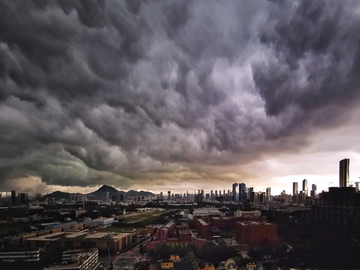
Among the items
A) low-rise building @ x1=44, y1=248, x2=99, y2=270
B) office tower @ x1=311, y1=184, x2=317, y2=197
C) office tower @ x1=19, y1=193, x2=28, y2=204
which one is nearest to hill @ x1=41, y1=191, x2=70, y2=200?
office tower @ x1=19, y1=193, x2=28, y2=204

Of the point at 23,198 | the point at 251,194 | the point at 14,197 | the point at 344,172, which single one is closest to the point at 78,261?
the point at 344,172

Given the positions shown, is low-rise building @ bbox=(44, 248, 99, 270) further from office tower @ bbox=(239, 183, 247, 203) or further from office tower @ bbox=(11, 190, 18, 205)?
office tower @ bbox=(239, 183, 247, 203)

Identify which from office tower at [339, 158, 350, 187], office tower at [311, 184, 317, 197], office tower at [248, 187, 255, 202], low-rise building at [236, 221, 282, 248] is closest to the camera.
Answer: low-rise building at [236, 221, 282, 248]

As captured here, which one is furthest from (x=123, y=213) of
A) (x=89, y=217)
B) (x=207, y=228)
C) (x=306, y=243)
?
(x=306, y=243)

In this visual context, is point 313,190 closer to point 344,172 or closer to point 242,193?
point 242,193

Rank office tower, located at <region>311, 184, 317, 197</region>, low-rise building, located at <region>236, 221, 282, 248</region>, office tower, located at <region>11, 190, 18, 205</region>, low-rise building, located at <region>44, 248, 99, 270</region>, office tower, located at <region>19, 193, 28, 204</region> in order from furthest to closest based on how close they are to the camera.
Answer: office tower, located at <region>311, 184, 317, 197</region>, office tower, located at <region>19, 193, 28, 204</region>, office tower, located at <region>11, 190, 18, 205</region>, low-rise building, located at <region>236, 221, 282, 248</region>, low-rise building, located at <region>44, 248, 99, 270</region>

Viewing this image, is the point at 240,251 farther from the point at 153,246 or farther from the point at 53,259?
the point at 53,259

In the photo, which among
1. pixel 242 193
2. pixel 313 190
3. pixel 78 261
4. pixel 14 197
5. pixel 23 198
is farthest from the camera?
pixel 242 193

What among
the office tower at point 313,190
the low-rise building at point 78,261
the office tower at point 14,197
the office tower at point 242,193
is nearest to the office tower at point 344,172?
the office tower at point 313,190

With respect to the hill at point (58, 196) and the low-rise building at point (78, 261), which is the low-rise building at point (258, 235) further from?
the hill at point (58, 196)
